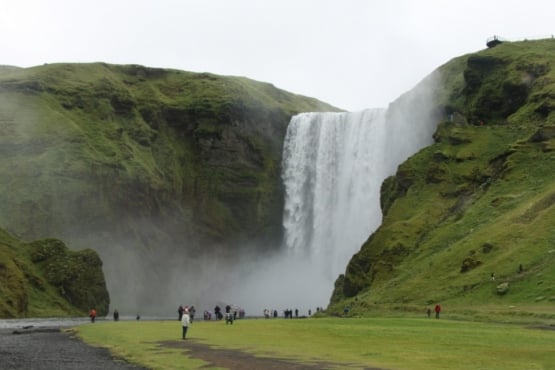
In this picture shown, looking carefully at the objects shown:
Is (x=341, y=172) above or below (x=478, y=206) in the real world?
above

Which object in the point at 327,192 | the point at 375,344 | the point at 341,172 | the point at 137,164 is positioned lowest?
the point at 375,344

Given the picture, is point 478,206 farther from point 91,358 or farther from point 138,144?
point 138,144

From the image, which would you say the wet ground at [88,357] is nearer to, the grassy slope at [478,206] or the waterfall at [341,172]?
the grassy slope at [478,206]

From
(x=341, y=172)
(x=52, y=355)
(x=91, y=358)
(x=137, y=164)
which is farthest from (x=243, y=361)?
(x=137, y=164)

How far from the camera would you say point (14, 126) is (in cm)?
13075

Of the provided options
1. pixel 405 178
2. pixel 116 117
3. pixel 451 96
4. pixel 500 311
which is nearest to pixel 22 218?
pixel 116 117

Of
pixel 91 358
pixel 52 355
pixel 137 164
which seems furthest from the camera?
pixel 137 164

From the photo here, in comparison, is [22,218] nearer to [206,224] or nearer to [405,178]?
[206,224]

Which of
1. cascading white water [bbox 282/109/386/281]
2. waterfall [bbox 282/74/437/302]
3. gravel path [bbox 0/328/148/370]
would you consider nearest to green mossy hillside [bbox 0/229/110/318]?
waterfall [bbox 282/74/437/302]

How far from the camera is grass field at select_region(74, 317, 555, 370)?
28.9 m

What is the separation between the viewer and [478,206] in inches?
3223

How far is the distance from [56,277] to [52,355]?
2656 inches

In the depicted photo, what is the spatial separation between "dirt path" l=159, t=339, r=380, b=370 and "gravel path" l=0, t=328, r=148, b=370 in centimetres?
362

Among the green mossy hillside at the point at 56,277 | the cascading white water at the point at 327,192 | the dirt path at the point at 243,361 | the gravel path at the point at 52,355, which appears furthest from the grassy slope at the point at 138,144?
the dirt path at the point at 243,361
